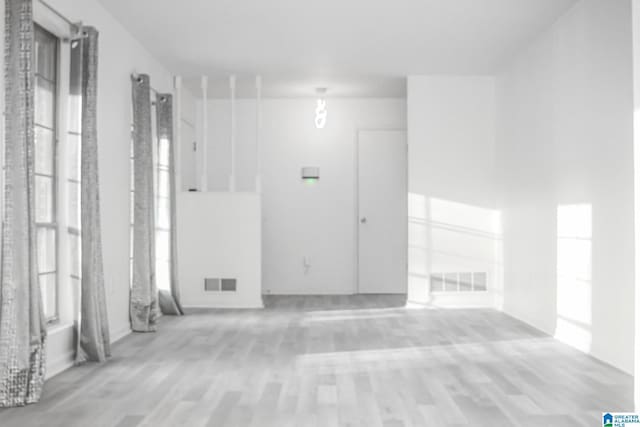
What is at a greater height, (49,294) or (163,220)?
(163,220)

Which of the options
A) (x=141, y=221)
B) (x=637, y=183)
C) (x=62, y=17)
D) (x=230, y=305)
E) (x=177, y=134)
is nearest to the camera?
(x=637, y=183)

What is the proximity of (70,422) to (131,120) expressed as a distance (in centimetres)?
357

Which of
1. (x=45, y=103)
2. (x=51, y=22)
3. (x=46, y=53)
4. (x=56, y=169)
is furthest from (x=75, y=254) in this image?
(x=51, y=22)

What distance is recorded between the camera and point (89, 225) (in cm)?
475

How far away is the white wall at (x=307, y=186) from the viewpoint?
364 inches

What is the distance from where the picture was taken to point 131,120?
6266 millimetres

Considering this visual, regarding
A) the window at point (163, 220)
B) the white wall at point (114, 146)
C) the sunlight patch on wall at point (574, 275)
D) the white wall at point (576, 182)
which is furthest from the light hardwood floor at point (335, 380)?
the window at point (163, 220)

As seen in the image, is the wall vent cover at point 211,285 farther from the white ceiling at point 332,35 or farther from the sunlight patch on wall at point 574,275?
the sunlight patch on wall at point 574,275

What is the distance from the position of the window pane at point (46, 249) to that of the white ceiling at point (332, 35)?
1.97 meters

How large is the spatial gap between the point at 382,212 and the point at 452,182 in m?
1.66

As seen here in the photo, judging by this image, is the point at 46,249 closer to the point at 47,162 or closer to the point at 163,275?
the point at 47,162

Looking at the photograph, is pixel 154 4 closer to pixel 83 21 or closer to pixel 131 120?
pixel 83 21

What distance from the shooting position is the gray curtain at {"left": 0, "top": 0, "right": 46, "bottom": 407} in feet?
11.8

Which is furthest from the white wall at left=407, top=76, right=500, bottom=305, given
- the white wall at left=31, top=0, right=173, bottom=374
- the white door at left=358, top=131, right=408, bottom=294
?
the white wall at left=31, top=0, right=173, bottom=374
